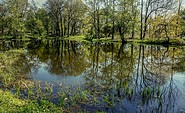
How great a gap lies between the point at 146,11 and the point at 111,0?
1309 cm

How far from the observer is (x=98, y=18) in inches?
3204

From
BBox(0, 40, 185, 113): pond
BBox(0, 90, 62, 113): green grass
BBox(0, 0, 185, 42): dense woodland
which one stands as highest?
BBox(0, 0, 185, 42): dense woodland

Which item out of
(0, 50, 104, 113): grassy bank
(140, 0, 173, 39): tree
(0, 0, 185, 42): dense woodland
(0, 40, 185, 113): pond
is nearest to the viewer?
(0, 50, 104, 113): grassy bank

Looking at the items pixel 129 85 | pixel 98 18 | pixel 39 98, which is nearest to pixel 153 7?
pixel 98 18

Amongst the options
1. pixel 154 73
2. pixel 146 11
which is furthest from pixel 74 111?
pixel 146 11

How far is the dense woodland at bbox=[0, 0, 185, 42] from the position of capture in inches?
2598

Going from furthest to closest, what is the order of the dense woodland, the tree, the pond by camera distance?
1. the tree
2. the dense woodland
3. the pond

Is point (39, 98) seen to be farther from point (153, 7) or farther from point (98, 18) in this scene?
point (98, 18)

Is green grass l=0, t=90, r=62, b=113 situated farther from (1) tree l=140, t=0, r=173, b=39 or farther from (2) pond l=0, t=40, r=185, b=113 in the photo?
(1) tree l=140, t=0, r=173, b=39

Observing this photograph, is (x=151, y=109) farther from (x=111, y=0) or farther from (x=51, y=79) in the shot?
(x=111, y=0)

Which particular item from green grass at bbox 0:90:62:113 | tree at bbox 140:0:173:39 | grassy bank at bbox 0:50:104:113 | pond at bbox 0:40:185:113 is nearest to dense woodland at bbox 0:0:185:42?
tree at bbox 140:0:173:39

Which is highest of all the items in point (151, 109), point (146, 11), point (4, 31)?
point (146, 11)

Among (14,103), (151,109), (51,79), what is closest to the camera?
(14,103)

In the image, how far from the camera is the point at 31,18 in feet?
324
